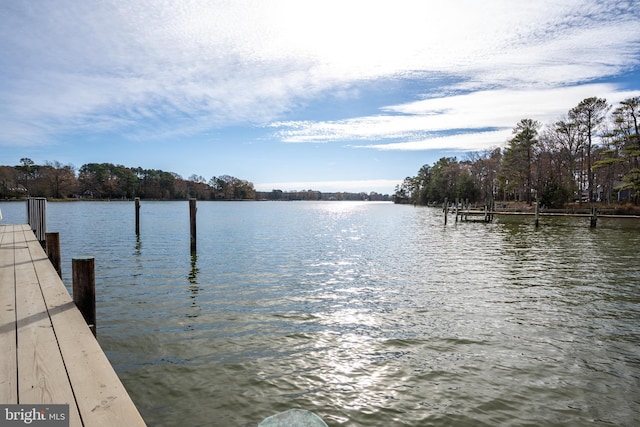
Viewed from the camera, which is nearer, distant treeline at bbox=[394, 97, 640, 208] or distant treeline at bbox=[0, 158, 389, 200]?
distant treeline at bbox=[394, 97, 640, 208]

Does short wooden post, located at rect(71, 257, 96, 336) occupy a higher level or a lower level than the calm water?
higher

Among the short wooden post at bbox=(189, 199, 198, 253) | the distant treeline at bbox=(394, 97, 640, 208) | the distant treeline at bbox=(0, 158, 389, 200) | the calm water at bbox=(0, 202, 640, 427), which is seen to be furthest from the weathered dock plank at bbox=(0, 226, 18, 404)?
the distant treeline at bbox=(0, 158, 389, 200)

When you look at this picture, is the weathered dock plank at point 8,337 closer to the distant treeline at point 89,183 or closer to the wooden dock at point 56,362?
the wooden dock at point 56,362

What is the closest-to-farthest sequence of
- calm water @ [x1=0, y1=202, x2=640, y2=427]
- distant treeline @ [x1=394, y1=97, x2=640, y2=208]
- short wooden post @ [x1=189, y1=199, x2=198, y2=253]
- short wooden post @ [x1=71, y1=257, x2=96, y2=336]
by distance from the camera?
calm water @ [x1=0, y1=202, x2=640, y2=427]
short wooden post @ [x1=71, y1=257, x2=96, y2=336]
short wooden post @ [x1=189, y1=199, x2=198, y2=253]
distant treeline @ [x1=394, y1=97, x2=640, y2=208]

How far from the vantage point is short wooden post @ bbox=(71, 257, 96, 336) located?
6.05 metres

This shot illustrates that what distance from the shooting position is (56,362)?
3939 mm

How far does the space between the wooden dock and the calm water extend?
127cm

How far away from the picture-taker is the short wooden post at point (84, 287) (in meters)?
6.05

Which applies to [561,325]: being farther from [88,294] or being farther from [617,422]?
[88,294]

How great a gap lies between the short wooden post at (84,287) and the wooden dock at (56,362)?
158mm

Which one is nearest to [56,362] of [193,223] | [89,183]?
[193,223]

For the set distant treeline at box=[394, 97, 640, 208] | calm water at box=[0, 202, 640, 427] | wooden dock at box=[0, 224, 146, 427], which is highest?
distant treeline at box=[394, 97, 640, 208]

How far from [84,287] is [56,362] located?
244 centimetres

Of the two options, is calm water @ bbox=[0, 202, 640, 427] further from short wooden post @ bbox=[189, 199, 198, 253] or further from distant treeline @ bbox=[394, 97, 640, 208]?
distant treeline @ bbox=[394, 97, 640, 208]
